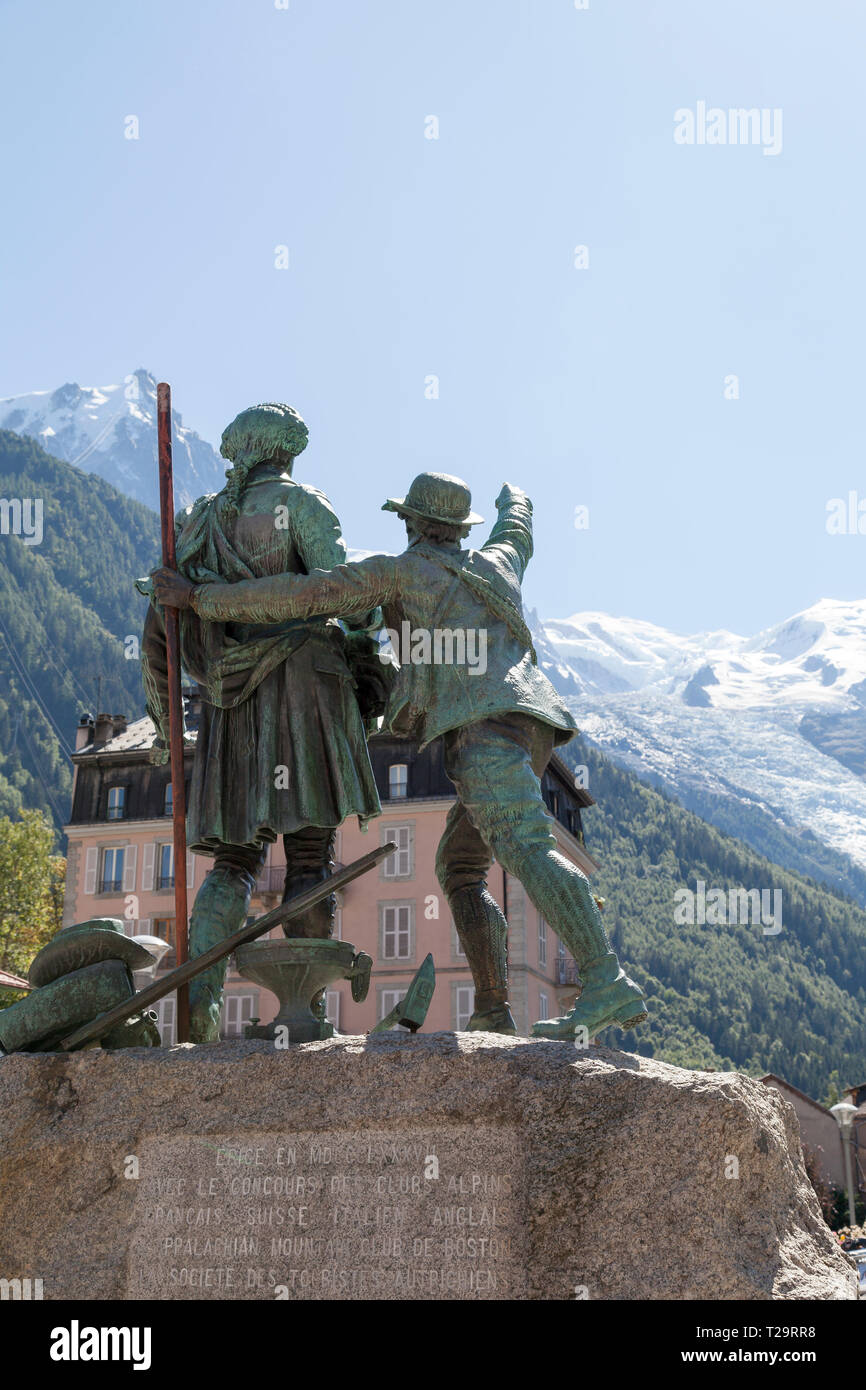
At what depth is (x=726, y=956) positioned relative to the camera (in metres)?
169

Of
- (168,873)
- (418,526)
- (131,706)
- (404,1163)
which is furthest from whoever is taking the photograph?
(131,706)

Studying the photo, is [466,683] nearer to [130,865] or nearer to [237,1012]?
[237,1012]

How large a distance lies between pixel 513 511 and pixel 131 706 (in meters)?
183

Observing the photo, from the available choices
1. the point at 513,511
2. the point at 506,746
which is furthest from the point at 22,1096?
the point at 513,511

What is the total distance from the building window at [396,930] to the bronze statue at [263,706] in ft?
126

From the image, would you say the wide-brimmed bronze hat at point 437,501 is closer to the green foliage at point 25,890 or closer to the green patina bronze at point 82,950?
the green patina bronze at point 82,950

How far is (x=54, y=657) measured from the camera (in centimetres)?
19762

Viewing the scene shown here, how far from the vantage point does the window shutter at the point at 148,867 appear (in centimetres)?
4845

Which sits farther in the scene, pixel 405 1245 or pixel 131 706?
pixel 131 706

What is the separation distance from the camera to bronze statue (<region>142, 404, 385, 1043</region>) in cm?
649

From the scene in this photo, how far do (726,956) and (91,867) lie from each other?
5118 inches

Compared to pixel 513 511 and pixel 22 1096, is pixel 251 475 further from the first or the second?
pixel 22 1096

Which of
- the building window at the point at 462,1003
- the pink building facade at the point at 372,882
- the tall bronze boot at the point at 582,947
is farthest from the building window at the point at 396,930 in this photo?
the tall bronze boot at the point at 582,947

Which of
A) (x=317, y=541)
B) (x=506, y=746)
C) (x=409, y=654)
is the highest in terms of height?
(x=317, y=541)
